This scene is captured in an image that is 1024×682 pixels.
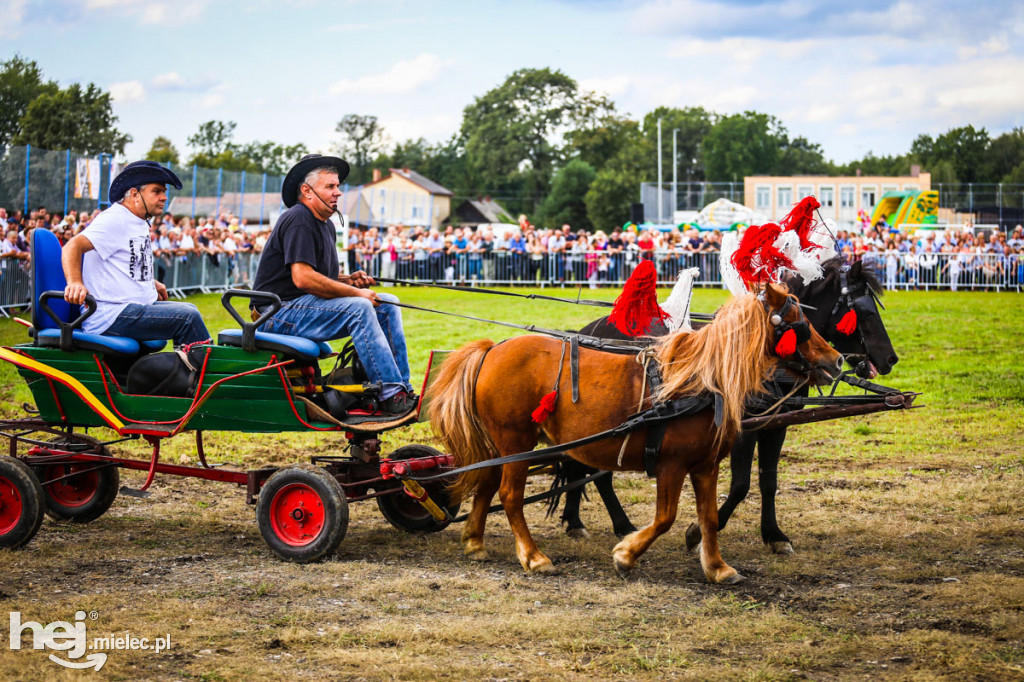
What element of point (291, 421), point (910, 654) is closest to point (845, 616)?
point (910, 654)

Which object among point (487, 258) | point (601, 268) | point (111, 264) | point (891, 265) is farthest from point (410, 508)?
point (891, 265)

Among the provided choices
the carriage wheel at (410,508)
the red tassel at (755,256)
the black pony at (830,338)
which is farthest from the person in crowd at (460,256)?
the red tassel at (755,256)

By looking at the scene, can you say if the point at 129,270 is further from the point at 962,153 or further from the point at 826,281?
the point at 962,153

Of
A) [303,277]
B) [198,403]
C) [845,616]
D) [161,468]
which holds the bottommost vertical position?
[845,616]

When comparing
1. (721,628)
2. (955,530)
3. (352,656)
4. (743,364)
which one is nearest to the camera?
(352,656)

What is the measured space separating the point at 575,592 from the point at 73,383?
10.9 ft

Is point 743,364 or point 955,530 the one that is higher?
point 743,364

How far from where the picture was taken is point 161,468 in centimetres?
648

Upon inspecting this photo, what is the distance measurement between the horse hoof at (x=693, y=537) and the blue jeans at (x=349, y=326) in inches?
75.7

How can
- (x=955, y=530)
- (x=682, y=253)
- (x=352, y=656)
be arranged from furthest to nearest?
(x=682, y=253) < (x=955, y=530) < (x=352, y=656)

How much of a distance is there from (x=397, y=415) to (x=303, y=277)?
3.28 ft

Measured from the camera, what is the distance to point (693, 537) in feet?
20.7

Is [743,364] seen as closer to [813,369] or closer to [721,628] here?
[813,369]

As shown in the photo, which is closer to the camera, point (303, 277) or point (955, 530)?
point (303, 277)
